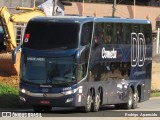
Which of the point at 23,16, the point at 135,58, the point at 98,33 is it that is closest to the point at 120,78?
the point at 135,58

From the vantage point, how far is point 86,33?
82.3 feet

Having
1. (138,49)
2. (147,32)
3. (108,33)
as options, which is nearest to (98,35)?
(108,33)

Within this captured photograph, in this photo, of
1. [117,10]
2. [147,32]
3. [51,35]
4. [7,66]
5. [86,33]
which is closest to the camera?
[51,35]

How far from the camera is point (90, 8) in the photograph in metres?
90.4

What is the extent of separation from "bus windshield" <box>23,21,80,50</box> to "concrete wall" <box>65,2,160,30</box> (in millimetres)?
64255

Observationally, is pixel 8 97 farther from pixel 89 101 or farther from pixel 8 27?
pixel 8 27

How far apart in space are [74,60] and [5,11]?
16684 mm

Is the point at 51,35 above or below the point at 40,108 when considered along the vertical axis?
above

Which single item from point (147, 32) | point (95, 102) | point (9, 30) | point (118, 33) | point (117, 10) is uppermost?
point (118, 33)

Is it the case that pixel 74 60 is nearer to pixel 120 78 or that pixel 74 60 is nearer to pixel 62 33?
pixel 62 33

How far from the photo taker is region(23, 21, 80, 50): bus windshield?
24500 mm

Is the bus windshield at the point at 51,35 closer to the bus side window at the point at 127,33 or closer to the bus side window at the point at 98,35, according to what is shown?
the bus side window at the point at 98,35

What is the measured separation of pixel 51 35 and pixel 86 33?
139 centimetres

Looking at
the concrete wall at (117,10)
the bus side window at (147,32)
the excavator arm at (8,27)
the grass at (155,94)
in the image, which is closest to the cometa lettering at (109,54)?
the bus side window at (147,32)
